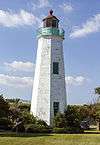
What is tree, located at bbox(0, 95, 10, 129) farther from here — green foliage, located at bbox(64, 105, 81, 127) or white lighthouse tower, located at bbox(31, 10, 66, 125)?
green foliage, located at bbox(64, 105, 81, 127)

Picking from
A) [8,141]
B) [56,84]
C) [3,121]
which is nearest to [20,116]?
[3,121]

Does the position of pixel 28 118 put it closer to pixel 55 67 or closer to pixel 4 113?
pixel 4 113

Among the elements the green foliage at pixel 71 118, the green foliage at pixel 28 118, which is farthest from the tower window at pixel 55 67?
the green foliage at pixel 28 118

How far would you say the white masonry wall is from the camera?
47.3 m

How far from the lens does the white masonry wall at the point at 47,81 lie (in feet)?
155

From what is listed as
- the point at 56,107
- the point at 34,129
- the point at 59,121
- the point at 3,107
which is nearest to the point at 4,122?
the point at 3,107

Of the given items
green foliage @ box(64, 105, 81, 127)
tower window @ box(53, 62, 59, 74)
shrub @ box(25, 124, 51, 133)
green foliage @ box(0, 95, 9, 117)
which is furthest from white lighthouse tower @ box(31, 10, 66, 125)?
green foliage @ box(0, 95, 9, 117)

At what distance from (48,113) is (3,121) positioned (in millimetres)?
5868

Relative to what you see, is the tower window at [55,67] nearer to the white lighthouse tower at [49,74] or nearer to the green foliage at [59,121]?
the white lighthouse tower at [49,74]

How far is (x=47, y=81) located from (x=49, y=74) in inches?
35.5

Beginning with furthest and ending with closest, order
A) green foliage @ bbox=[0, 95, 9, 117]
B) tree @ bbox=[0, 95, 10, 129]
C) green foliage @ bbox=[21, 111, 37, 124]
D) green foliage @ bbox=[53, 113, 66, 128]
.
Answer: green foliage @ bbox=[53, 113, 66, 128] < green foliage @ bbox=[21, 111, 37, 124] < tree @ bbox=[0, 95, 10, 129] < green foliage @ bbox=[0, 95, 9, 117]

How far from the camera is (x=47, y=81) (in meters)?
47.7

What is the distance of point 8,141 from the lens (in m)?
30.6

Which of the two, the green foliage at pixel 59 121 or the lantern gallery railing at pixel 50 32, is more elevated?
the lantern gallery railing at pixel 50 32
